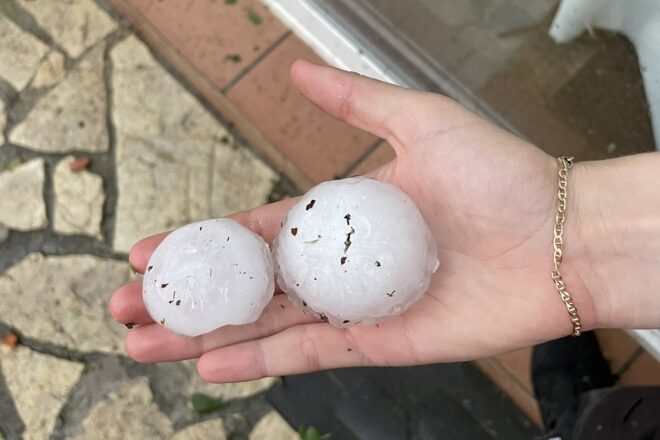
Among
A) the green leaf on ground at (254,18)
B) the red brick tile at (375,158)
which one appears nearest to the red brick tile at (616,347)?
the red brick tile at (375,158)

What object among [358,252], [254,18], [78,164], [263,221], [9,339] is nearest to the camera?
[358,252]

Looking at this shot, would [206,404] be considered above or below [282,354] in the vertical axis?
below

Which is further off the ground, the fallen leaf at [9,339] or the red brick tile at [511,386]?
the red brick tile at [511,386]

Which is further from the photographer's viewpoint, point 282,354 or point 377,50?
point 377,50

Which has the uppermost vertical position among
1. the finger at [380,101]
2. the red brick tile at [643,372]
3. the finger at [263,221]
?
the finger at [380,101]

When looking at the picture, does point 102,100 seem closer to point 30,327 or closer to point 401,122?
point 30,327

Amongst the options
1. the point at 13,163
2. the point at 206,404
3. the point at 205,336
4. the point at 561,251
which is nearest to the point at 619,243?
the point at 561,251

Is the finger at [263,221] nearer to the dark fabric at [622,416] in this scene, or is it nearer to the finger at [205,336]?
the finger at [205,336]

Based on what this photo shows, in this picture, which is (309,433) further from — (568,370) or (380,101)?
(380,101)
